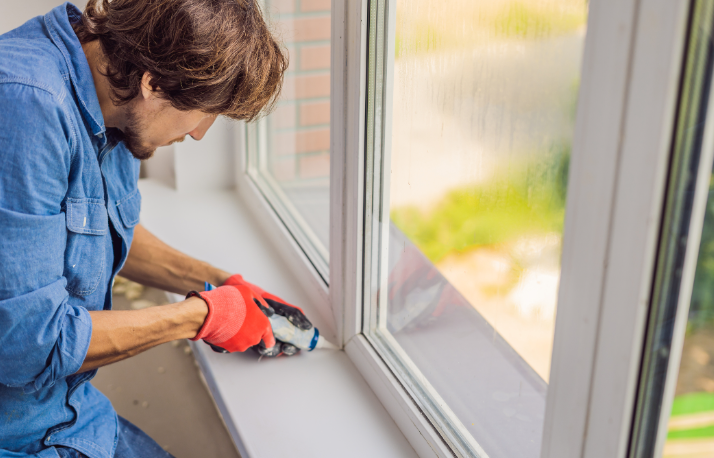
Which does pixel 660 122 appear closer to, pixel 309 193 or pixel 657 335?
pixel 657 335

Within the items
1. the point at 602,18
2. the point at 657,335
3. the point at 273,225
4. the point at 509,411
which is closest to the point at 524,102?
the point at 602,18

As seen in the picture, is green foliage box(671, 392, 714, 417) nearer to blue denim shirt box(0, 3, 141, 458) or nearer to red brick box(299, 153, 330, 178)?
blue denim shirt box(0, 3, 141, 458)

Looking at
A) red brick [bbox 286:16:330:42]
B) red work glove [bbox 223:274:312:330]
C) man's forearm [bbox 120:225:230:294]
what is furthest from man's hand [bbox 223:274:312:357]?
red brick [bbox 286:16:330:42]

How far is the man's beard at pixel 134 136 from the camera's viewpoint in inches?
38.0

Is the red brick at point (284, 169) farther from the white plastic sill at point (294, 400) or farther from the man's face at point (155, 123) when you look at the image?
the man's face at point (155, 123)

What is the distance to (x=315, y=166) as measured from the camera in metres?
1.49

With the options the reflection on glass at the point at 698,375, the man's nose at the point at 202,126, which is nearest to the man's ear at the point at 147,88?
the man's nose at the point at 202,126

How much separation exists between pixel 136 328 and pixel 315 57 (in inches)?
30.6

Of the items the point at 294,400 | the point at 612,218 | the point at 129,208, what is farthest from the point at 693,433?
the point at 129,208

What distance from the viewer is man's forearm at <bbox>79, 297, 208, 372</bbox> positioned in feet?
3.07

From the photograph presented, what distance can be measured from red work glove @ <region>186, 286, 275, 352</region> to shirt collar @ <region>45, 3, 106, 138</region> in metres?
0.36

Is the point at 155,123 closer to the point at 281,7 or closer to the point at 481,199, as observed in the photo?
the point at 481,199

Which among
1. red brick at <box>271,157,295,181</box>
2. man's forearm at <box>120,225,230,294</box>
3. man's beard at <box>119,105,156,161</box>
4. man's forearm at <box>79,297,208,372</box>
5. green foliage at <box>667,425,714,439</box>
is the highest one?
man's beard at <box>119,105,156,161</box>

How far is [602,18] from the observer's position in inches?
19.6
